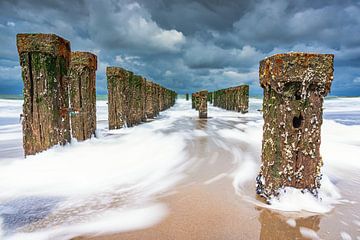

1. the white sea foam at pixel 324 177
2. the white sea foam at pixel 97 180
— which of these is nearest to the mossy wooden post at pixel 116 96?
the white sea foam at pixel 97 180

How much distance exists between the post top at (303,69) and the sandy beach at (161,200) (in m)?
1.23

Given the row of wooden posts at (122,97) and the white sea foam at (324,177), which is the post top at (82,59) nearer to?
the row of wooden posts at (122,97)

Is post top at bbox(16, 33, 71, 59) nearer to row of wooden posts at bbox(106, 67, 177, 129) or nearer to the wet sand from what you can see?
the wet sand

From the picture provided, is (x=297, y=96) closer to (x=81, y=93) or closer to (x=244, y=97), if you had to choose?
(x=81, y=93)

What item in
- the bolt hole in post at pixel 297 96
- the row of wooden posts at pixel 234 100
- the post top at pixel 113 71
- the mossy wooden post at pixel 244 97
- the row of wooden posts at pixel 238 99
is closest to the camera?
the bolt hole in post at pixel 297 96

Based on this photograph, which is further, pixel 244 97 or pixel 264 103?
pixel 244 97

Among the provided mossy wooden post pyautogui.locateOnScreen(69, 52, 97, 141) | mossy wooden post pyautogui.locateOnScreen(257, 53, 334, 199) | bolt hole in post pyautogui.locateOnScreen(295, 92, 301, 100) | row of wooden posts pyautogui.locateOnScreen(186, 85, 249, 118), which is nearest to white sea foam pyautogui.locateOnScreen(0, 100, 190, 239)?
mossy wooden post pyautogui.locateOnScreen(69, 52, 97, 141)

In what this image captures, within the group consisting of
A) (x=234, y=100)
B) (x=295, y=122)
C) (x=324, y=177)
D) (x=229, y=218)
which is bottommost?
(x=229, y=218)

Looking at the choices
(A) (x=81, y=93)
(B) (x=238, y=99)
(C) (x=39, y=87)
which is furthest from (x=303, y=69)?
(B) (x=238, y=99)

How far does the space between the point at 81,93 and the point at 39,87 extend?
1772mm

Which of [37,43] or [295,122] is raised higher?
[37,43]

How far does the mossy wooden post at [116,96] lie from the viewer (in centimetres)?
790

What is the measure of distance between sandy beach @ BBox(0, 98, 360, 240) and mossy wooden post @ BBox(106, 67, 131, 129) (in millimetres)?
3341

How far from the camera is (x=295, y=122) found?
8.61 feet
